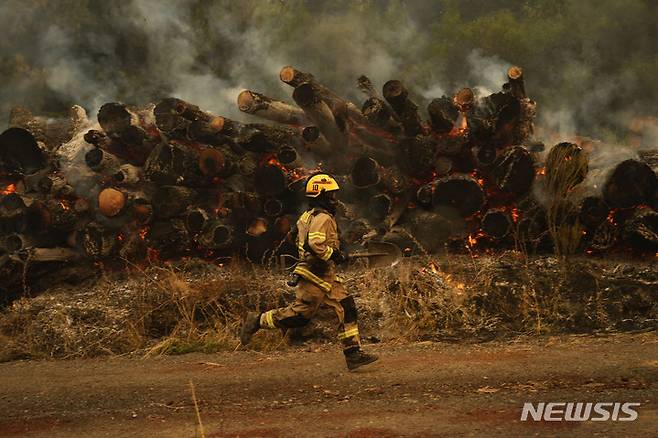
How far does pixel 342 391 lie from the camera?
19.0ft

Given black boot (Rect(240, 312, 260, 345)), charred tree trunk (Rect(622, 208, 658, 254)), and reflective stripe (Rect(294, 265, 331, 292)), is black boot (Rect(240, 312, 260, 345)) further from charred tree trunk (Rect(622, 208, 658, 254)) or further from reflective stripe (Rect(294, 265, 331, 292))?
charred tree trunk (Rect(622, 208, 658, 254))


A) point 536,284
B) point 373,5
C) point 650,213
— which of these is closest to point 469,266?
point 536,284

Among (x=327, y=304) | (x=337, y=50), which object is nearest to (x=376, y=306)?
(x=327, y=304)

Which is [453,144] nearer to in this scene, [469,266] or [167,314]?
[469,266]

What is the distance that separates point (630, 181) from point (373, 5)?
57.4ft

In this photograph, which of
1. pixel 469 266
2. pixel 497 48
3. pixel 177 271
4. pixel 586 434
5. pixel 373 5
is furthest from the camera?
pixel 373 5

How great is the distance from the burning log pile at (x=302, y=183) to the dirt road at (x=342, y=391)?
6.08 feet

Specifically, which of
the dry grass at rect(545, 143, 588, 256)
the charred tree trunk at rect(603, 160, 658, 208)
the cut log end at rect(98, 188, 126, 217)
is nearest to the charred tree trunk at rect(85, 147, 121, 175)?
the cut log end at rect(98, 188, 126, 217)

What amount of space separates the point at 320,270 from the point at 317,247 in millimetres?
311

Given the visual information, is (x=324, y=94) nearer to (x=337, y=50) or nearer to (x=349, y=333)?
(x=349, y=333)

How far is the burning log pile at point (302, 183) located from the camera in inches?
332

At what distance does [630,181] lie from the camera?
805 centimetres

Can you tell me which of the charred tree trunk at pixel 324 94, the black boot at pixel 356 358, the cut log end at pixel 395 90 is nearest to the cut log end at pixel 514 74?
the cut log end at pixel 395 90

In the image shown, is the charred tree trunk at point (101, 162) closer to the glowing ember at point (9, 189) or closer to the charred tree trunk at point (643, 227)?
the glowing ember at point (9, 189)
